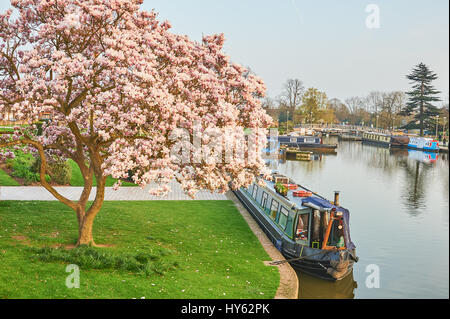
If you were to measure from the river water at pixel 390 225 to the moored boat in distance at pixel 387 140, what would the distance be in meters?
25.4

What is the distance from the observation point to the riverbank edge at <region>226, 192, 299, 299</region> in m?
12.8

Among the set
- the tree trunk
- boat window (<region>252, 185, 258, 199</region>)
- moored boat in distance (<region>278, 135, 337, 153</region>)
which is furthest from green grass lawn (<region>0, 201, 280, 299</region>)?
moored boat in distance (<region>278, 135, 337, 153</region>)

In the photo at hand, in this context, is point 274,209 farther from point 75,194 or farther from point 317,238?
point 75,194

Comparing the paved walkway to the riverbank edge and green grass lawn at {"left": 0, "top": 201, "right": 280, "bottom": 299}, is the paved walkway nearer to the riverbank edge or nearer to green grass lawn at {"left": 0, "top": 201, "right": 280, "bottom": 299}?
green grass lawn at {"left": 0, "top": 201, "right": 280, "bottom": 299}

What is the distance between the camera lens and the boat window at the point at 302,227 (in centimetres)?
1620

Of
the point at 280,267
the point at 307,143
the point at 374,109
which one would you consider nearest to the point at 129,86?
the point at 280,267

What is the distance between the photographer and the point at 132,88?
1168cm

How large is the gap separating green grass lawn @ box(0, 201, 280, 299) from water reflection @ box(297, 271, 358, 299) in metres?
1.51

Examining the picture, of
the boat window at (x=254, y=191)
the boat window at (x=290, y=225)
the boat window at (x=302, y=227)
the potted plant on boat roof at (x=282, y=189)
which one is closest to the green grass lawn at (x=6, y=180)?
the boat window at (x=254, y=191)

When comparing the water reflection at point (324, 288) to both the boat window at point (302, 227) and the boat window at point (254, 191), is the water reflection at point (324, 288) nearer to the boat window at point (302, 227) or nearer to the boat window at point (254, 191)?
the boat window at point (302, 227)

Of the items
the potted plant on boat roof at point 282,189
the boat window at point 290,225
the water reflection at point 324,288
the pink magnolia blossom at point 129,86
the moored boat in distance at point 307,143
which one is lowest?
the water reflection at point 324,288

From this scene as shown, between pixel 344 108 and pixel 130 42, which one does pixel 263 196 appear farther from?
pixel 344 108

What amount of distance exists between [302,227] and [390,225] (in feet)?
38.0
